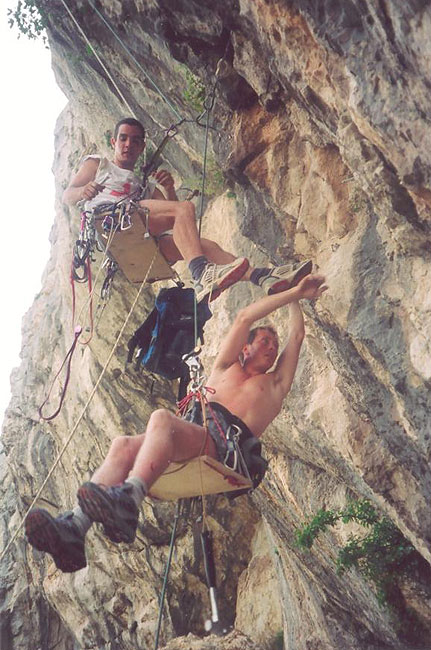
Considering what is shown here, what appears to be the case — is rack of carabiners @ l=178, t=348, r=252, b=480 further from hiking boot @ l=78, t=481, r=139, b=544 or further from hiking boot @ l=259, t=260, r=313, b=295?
hiking boot @ l=78, t=481, r=139, b=544

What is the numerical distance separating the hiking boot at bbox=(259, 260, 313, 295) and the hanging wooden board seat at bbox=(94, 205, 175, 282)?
53.2 inches

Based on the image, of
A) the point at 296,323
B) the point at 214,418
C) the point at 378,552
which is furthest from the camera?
the point at 378,552

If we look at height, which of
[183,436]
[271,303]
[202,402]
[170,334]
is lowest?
[183,436]

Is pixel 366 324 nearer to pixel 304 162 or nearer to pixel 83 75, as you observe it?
pixel 304 162

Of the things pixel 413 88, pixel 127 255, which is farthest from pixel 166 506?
pixel 413 88

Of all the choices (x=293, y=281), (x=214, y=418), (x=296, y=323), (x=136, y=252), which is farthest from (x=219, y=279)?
(x=136, y=252)

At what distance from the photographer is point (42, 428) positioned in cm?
1257

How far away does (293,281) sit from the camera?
16.3 ft

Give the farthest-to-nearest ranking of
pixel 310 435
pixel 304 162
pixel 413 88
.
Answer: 1. pixel 310 435
2. pixel 304 162
3. pixel 413 88

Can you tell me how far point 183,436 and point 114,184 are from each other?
2.90 metres

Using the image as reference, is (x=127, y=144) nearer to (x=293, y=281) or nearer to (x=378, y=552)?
(x=293, y=281)

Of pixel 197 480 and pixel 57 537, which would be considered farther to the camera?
pixel 197 480

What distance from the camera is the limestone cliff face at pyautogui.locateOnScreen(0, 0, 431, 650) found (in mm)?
4387

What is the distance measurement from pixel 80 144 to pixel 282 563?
807 centimetres
